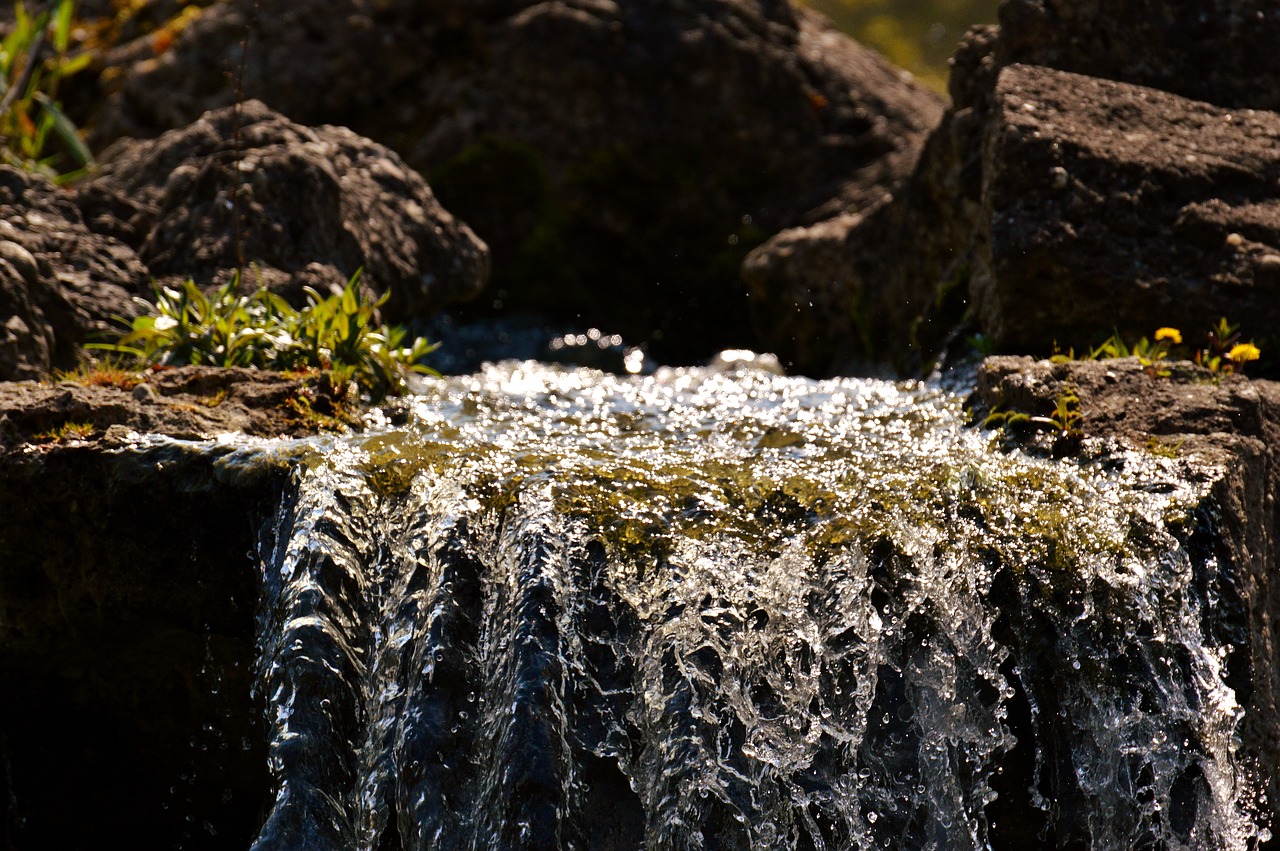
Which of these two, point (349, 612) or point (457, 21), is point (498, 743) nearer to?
point (349, 612)

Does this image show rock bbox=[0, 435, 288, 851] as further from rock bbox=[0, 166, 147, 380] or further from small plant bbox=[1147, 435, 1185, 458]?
small plant bbox=[1147, 435, 1185, 458]

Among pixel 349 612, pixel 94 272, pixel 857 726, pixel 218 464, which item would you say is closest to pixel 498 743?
pixel 349 612

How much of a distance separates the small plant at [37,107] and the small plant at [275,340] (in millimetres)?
3140

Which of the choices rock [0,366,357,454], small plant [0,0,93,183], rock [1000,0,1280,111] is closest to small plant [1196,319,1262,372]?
rock [1000,0,1280,111]

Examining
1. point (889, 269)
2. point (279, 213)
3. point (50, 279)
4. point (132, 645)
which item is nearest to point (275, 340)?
point (50, 279)

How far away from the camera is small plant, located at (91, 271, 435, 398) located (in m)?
5.27

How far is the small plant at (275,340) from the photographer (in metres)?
5.27

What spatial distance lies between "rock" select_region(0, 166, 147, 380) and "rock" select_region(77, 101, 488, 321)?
21cm

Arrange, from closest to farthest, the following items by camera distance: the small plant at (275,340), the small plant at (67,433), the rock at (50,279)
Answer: the small plant at (67,433) < the rock at (50,279) < the small plant at (275,340)

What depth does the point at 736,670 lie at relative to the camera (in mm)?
3396

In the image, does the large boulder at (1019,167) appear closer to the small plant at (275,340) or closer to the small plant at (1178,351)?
the small plant at (1178,351)

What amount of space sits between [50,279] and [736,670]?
3836 millimetres

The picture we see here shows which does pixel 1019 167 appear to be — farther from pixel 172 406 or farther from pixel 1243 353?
pixel 172 406

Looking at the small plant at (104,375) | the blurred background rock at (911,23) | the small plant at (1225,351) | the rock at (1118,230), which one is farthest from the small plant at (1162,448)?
the blurred background rock at (911,23)
